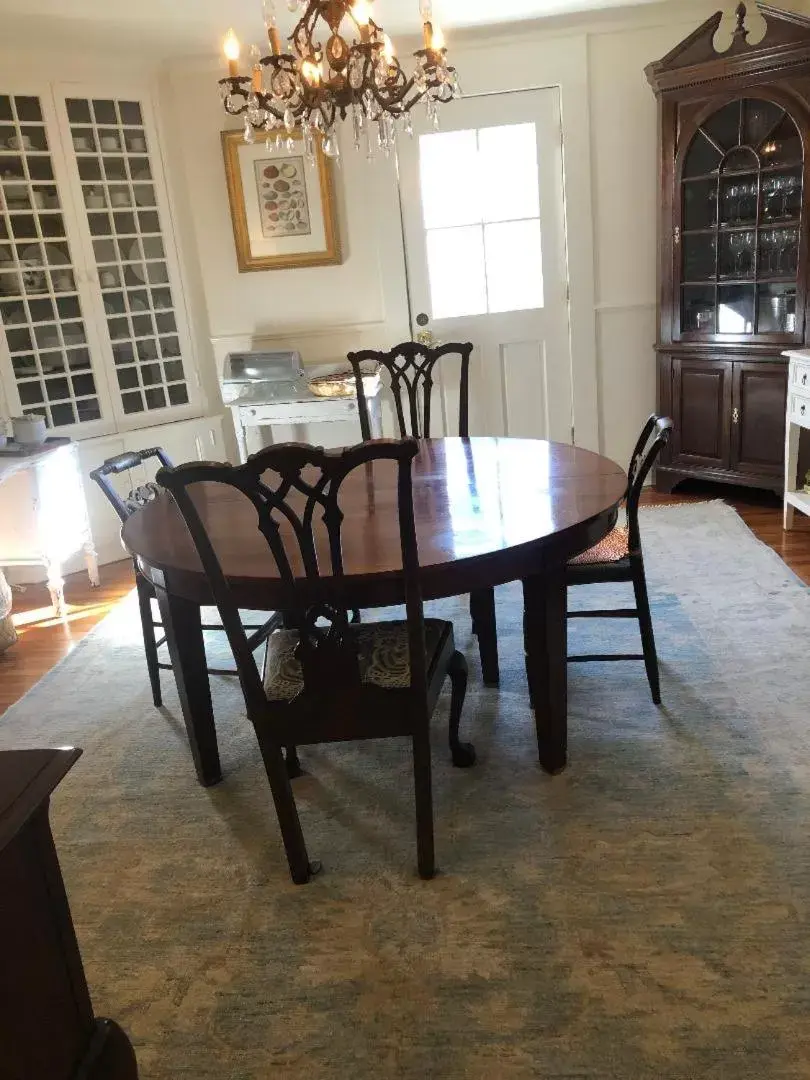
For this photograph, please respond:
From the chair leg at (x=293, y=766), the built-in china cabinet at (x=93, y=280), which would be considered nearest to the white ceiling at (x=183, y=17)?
the built-in china cabinet at (x=93, y=280)

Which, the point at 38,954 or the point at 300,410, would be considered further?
the point at 300,410

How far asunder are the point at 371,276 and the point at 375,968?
348cm

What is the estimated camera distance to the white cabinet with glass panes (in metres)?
3.83

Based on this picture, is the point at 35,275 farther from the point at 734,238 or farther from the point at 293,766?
the point at 734,238

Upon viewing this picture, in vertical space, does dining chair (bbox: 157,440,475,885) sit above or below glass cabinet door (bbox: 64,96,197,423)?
below

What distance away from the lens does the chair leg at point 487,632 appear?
2537 millimetres

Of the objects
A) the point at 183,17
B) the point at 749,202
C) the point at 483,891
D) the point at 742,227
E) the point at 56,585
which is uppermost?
the point at 183,17

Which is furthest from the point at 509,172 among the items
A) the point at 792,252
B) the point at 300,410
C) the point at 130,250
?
the point at 130,250

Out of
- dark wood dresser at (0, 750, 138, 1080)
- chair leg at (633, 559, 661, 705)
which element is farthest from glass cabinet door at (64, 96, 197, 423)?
dark wood dresser at (0, 750, 138, 1080)

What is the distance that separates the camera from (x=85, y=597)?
379cm

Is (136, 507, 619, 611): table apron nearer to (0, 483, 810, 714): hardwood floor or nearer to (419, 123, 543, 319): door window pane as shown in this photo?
(0, 483, 810, 714): hardwood floor

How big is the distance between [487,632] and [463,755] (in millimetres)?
479

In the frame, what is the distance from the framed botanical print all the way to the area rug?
100 inches

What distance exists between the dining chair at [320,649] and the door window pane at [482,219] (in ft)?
9.17
